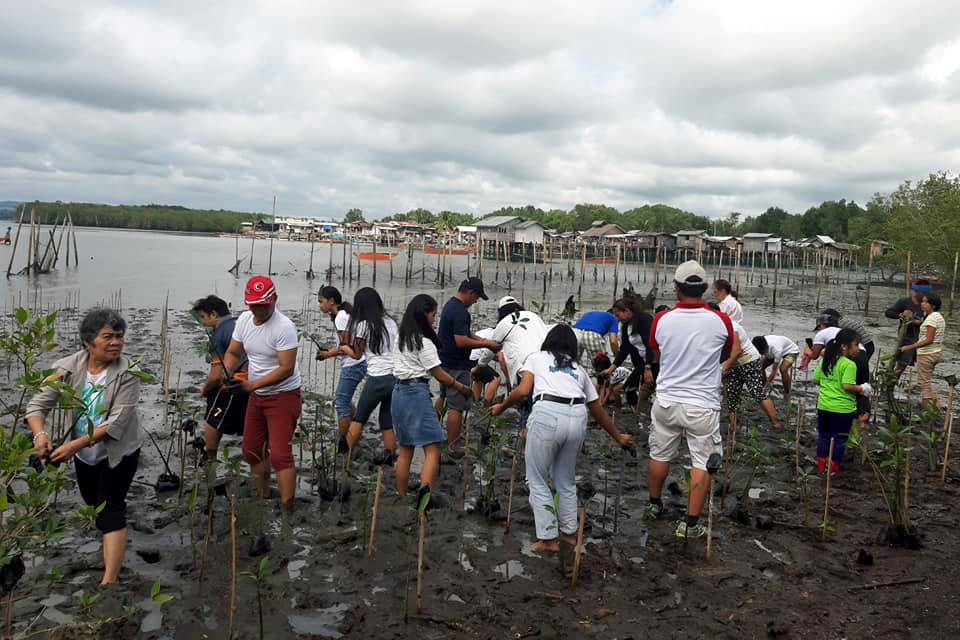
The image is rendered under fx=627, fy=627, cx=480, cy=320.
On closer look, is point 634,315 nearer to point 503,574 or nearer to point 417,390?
point 417,390

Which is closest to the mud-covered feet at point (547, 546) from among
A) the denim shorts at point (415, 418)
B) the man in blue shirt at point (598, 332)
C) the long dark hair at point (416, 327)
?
the denim shorts at point (415, 418)

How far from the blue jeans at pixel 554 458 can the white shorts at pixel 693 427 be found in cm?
76

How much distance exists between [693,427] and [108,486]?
3.74 m

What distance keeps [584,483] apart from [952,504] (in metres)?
3.09

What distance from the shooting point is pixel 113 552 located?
11.9ft

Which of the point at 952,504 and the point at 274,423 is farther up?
the point at 274,423

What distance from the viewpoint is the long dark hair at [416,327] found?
486cm

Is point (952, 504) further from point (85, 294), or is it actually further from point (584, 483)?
point (85, 294)

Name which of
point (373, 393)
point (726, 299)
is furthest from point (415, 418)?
point (726, 299)

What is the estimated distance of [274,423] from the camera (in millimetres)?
4594

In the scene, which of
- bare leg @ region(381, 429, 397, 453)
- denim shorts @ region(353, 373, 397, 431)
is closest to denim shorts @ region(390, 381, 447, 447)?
denim shorts @ region(353, 373, 397, 431)

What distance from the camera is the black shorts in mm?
5141

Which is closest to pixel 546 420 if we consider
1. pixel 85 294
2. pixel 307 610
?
pixel 307 610

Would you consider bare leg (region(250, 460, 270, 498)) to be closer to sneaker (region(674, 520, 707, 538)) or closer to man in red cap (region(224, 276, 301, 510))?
man in red cap (region(224, 276, 301, 510))
